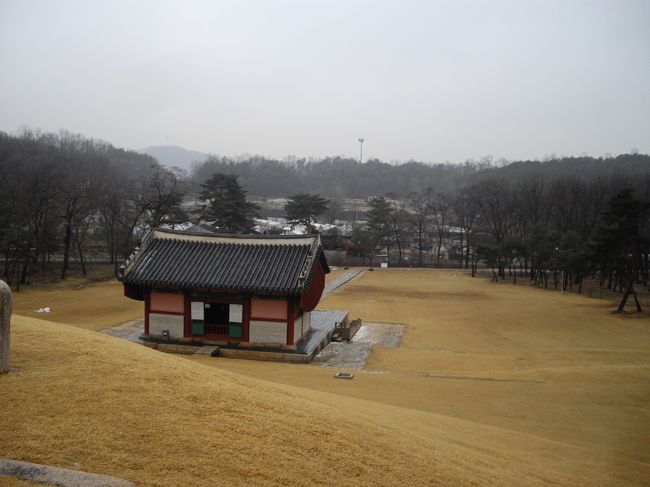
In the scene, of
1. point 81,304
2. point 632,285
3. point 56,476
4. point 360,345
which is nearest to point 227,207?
point 81,304

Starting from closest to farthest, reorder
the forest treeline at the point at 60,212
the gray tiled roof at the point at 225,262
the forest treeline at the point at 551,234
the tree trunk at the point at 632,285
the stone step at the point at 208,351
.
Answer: the stone step at the point at 208,351, the gray tiled roof at the point at 225,262, the tree trunk at the point at 632,285, the forest treeline at the point at 551,234, the forest treeline at the point at 60,212

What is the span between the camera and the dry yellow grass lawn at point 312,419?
725 cm

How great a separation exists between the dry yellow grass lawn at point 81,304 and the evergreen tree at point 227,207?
23.1m

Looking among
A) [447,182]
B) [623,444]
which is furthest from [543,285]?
[447,182]

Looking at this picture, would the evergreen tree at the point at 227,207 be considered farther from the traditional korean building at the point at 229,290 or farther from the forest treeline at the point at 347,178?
A: the forest treeline at the point at 347,178

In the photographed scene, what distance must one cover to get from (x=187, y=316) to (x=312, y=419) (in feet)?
52.0

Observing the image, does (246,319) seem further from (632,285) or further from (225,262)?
(632,285)

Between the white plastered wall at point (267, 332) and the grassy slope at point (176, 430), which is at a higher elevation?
the grassy slope at point (176, 430)

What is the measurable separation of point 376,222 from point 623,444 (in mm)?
69613

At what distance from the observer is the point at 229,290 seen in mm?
23000

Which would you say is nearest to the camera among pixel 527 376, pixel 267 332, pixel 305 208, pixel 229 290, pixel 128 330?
pixel 527 376

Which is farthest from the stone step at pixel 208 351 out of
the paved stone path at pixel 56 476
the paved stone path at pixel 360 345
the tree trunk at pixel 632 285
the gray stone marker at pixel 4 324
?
the tree trunk at pixel 632 285

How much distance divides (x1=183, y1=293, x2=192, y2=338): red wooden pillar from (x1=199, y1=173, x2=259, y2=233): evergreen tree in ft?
141

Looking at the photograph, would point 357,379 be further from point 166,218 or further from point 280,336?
point 166,218
